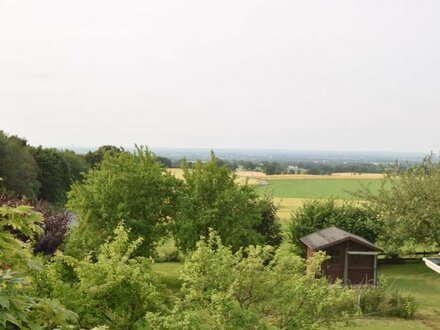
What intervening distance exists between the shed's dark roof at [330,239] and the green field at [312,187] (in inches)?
1916

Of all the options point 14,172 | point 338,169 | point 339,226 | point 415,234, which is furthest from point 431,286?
point 338,169

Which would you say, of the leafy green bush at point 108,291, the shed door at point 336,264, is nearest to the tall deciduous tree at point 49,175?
the shed door at point 336,264

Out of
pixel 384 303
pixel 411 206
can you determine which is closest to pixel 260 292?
pixel 384 303

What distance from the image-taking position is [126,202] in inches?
1040

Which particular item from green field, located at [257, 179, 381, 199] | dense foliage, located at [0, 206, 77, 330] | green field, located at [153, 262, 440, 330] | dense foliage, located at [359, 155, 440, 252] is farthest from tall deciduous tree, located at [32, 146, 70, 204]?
dense foliage, located at [0, 206, 77, 330]

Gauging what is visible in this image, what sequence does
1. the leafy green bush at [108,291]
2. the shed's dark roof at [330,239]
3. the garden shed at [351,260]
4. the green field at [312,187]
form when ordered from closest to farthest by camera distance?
the leafy green bush at [108,291] < the shed's dark roof at [330,239] < the garden shed at [351,260] < the green field at [312,187]

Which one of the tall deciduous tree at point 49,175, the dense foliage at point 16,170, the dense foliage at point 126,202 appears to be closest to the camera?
the dense foliage at point 126,202

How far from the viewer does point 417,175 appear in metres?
34.2

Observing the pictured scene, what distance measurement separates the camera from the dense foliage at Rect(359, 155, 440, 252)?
3145cm

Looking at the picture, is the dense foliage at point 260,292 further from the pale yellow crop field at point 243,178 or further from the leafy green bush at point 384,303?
the pale yellow crop field at point 243,178

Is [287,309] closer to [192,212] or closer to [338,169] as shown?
[192,212]

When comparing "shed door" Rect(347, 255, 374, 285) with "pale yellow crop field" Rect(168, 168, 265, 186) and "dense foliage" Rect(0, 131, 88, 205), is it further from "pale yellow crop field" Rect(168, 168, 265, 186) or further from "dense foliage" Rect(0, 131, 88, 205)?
"dense foliage" Rect(0, 131, 88, 205)

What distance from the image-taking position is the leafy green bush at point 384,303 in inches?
925

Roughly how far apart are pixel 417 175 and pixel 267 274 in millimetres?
25281
